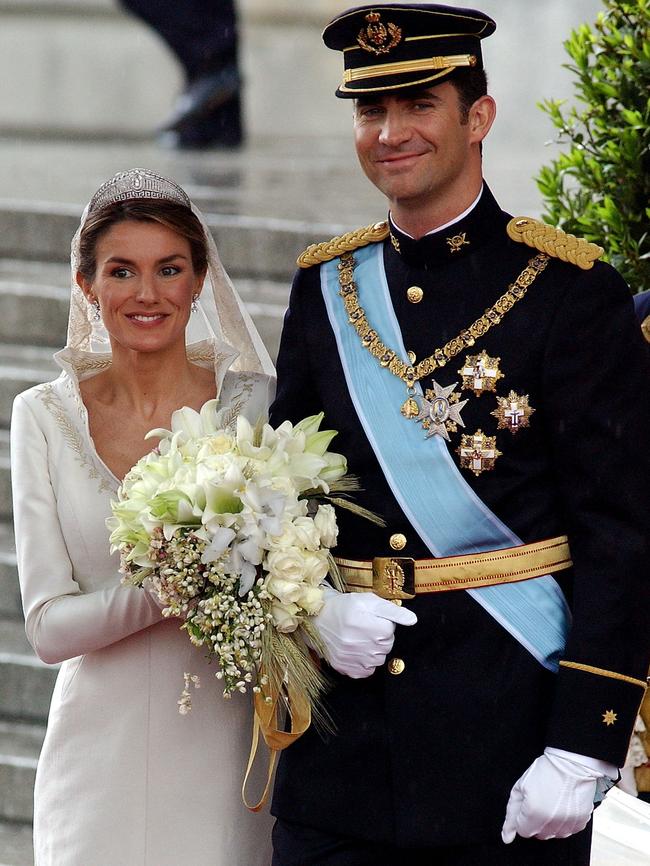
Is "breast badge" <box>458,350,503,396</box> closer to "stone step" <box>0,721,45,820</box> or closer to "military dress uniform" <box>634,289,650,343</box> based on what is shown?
"military dress uniform" <box>634,289,650,343</box>

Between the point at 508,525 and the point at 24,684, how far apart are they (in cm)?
243

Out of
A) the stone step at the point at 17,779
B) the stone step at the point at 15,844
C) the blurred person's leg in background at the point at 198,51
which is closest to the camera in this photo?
the stone step at the point at 15,844

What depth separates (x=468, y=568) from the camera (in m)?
2.35

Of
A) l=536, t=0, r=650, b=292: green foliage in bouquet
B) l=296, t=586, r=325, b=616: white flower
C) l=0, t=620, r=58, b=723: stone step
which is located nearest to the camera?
l=296, t=586, r=325, b=616: white flower

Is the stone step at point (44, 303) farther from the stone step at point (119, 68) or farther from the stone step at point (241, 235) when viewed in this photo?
the stone step at point (119, 68)

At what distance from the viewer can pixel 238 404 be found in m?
2.73

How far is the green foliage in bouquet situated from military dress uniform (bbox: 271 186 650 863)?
0.96 m

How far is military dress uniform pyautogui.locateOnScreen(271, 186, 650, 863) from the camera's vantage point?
2258 mm

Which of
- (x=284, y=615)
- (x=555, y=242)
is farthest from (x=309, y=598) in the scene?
(x=555, y=242)

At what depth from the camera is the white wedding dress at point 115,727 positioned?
265 centimetres

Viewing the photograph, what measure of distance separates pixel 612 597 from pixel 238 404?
0.82m

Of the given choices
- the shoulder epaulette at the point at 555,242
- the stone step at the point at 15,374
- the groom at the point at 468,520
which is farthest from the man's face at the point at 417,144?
the stone step at the point at 15,374

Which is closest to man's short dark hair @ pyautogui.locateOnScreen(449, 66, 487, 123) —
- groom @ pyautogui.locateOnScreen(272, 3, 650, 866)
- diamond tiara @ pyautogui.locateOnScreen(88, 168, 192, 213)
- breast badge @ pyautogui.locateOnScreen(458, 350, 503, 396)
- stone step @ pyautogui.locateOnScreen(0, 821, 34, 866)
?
groom @ pyautogui.locateOnScreen(272, 3, 650, 866)

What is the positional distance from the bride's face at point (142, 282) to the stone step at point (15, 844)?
1855 mm
